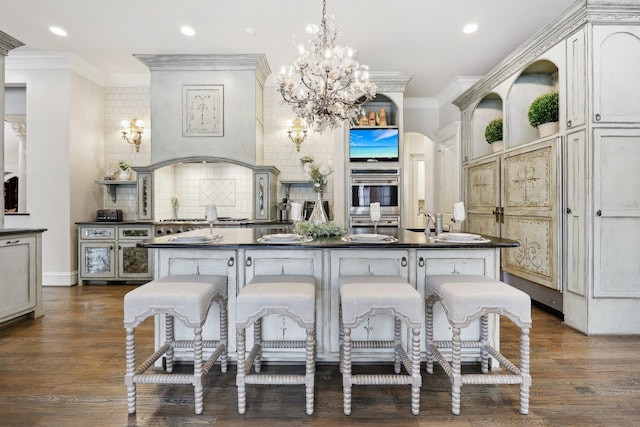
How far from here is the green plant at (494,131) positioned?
456 cm

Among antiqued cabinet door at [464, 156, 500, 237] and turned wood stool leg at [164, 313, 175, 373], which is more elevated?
antiqued cabinet door at [464, 156, 500, 237]

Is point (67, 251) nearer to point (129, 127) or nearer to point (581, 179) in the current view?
point (129, 127)

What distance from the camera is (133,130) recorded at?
5352mm

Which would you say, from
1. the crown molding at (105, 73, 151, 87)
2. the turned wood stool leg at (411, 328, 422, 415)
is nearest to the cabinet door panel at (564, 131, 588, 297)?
the turned wood stool leg at (411, 328, 422, 415)

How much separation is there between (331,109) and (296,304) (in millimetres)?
1676

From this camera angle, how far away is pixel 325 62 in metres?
2.66

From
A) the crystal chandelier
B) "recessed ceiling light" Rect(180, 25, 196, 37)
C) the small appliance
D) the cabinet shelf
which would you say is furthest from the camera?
the cabinet shelf

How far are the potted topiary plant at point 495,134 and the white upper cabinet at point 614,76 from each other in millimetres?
1531

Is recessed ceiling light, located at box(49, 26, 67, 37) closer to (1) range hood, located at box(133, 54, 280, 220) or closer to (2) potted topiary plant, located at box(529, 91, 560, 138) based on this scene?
(1) range hood, located at box(133, 54, 280, 220)

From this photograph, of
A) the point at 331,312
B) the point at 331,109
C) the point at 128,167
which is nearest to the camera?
the point at 331,312

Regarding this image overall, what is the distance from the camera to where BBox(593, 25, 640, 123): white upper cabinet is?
2912mm

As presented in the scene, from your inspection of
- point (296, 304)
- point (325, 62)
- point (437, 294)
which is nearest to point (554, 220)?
point (437, 294)

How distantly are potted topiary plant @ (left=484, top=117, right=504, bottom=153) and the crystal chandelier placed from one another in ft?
7.90

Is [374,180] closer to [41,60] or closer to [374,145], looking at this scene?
[374,145]
